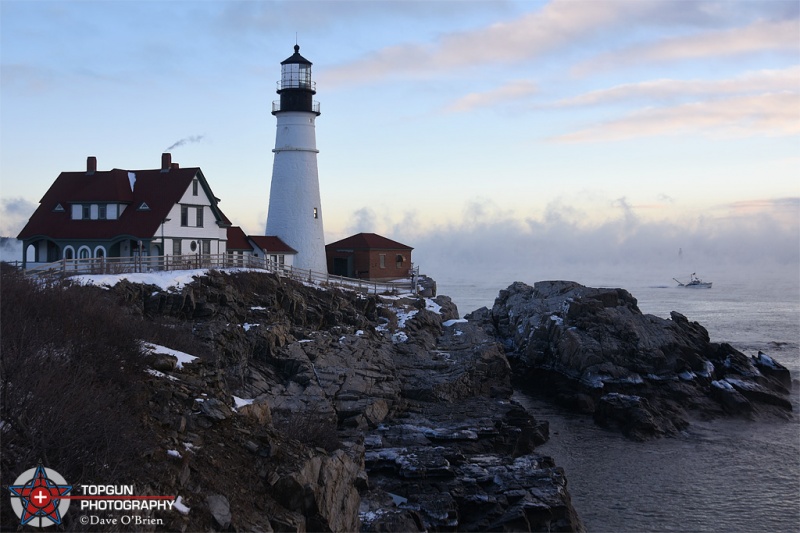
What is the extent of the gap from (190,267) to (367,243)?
17402mm

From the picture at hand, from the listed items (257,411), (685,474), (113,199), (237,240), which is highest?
(113,199)

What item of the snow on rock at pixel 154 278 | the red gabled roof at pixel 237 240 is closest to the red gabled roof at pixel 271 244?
the red gabled roof at pixel 237 240

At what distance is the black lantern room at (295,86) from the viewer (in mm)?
44406

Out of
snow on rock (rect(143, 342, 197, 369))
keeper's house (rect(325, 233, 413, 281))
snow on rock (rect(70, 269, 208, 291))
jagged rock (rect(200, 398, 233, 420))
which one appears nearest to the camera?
jagged rock (rect(200, 398, 233, 420))

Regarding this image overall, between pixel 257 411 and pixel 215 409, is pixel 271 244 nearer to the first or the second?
pixel 257 411

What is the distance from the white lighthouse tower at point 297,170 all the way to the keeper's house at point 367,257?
4111mm

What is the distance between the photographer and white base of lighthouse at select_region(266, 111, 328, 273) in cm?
4478

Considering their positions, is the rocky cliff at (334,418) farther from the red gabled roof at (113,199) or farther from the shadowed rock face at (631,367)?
the red gabled roof at (113,199)

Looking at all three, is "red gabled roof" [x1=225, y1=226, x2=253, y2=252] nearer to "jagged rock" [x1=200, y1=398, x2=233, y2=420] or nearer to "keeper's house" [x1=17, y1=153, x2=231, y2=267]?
"keeper's house" [x1=17, y1=153, x2=231, y2=267]

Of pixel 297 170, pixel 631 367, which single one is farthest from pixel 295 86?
pixel 631 367

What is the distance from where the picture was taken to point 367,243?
4966 cm

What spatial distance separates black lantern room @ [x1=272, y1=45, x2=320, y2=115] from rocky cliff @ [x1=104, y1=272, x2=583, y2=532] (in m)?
12.9

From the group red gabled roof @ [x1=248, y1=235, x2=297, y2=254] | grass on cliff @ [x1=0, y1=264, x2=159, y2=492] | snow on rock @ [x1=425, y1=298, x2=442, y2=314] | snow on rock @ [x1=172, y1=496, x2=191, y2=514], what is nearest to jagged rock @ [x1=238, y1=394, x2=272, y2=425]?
grass on cliff @ [x1=0, y1=264, x2=159, y2=492]

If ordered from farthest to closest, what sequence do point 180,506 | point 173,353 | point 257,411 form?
1. point 173,353
2. point 257,411
3. point 180,506
